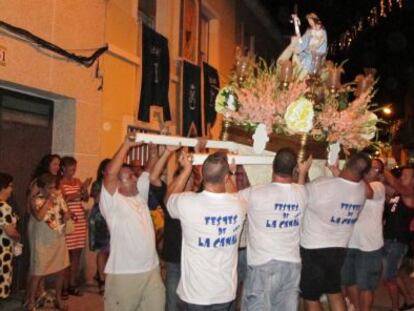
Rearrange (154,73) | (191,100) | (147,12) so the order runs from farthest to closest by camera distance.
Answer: (191,100), (147,12), (154,73)

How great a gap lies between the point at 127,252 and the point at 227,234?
94 cm

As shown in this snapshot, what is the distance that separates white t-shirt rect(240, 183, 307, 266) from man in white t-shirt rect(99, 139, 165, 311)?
34.4 inches

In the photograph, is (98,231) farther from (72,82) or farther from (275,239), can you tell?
(275,239)

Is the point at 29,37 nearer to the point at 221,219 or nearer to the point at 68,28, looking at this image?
the point at 68,28

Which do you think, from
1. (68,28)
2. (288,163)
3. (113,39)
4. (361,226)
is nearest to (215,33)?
(113,39)

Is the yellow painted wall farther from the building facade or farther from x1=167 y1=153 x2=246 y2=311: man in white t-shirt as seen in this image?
x1=167 y1=153 x2=246 y2=311: man in white t-shirt

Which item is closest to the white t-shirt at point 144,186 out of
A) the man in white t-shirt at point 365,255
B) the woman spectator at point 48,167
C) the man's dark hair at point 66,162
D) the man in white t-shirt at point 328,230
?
the man in white t-shirt at point 328,230

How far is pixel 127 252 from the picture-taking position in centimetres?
423

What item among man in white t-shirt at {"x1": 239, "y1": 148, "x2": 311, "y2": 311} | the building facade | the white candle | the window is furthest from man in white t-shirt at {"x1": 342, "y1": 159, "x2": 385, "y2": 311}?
the window

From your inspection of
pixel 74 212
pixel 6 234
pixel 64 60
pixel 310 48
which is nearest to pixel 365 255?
pixel 310 48

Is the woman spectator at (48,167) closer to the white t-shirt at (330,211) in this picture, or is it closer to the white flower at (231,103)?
the white flower at (231,103)

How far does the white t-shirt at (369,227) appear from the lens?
240 inches

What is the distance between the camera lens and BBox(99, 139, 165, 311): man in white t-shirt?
4.20 metres

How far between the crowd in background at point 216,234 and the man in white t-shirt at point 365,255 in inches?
0.5
